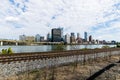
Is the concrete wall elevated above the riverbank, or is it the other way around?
the concrete wall

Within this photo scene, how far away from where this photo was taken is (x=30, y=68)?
23.4 m

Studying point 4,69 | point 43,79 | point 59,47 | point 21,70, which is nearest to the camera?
point 43,79

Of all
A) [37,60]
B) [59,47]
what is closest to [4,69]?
[37,60]

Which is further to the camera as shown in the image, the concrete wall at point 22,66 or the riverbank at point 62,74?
the concrete wall at point 22,66

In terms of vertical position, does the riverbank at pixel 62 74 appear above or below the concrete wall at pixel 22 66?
below

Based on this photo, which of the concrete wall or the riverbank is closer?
the riverbank

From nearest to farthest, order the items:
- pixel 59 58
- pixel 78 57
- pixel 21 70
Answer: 1. pixel 21 70
2. pixel 59 58
3. pixel 78 57

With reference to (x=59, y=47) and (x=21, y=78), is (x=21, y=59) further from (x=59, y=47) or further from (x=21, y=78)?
(x=59, y=47)

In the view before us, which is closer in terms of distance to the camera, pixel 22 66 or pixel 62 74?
pixel 62 74

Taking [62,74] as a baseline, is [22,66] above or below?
above

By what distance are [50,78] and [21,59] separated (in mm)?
6366

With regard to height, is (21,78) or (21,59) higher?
(21,59)

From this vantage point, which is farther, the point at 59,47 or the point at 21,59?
the point at 59,47

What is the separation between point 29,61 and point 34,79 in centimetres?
710
